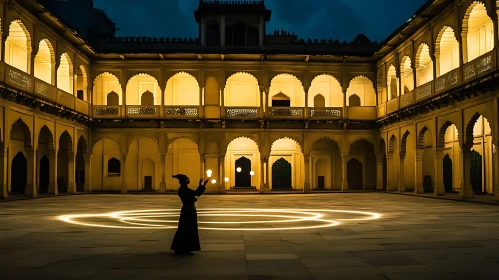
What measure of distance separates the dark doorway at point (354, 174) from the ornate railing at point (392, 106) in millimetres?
6468

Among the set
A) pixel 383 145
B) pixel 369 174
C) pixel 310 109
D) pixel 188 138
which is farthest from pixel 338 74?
pixel 188 138

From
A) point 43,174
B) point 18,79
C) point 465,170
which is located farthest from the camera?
point 43,174

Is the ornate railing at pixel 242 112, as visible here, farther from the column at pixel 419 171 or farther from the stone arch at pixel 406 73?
the column at pixel 419 171

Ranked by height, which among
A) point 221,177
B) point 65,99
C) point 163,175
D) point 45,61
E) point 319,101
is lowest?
point 221,177

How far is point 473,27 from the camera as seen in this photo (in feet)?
89.4

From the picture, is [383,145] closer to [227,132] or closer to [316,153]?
[316,153]

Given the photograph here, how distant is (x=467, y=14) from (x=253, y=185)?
2006cm

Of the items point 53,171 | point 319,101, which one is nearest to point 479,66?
point 319,101

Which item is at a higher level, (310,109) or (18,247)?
(310,109)

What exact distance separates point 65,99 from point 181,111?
7432mm

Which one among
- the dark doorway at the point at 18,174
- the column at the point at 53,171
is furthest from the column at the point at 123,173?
the dark doorway at the point at 18,174

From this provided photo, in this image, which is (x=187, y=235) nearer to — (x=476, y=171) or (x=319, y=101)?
(x=476, y=171)

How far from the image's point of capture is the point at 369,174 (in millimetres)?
37719

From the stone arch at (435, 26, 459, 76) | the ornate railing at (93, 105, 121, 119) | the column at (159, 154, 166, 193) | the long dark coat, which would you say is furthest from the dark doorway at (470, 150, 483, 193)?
the long dark coat
